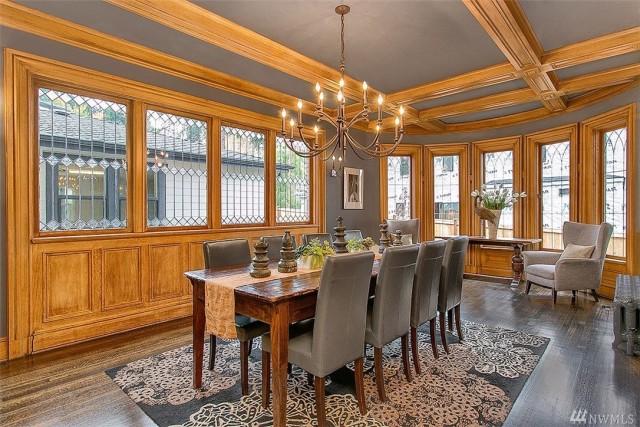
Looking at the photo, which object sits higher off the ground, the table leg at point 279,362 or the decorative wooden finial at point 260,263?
the decorative wooden finial at point 260,263

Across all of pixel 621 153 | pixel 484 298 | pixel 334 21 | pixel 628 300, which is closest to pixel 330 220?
pixel 484 298

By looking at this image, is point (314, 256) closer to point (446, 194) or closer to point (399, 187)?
point (399, 187)

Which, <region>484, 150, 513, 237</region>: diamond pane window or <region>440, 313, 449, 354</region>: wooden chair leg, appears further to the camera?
<region>484, 150, 513, 237</region>: diamond pane window

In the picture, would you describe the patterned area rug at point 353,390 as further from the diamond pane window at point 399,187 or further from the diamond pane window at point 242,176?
the diamond pane window at point 399,187

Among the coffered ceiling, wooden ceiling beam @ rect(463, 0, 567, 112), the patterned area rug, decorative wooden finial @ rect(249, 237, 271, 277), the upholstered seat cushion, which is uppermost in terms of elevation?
the coffered ceiling

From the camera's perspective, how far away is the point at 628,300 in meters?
2.82

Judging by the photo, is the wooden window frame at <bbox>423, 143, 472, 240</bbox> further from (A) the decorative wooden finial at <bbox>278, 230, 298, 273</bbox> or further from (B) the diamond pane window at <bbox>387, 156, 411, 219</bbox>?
(A) the decorative wooden finial at <bbox>278, 230, 298, 273</bbox>

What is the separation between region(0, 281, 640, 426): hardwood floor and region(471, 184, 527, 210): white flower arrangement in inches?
88.5

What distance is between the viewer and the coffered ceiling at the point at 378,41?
2773 millimetres

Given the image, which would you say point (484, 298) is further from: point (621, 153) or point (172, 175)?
point (172, 175)

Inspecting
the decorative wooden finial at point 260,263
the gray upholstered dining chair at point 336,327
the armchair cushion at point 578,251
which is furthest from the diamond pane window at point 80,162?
the armchair cushion at point 578,251

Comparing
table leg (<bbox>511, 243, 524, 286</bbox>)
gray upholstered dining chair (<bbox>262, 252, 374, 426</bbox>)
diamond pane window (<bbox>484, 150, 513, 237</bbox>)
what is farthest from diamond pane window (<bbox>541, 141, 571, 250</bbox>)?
gray upholstered dining chair (<bbox>262, 252, 374, 426</bbox>)

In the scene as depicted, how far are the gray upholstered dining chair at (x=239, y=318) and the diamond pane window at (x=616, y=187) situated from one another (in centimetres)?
503

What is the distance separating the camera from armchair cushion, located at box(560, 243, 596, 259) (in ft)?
14.5
